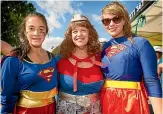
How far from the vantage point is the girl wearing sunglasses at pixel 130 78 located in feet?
7.14

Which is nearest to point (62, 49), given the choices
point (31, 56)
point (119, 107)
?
point (31, 56)

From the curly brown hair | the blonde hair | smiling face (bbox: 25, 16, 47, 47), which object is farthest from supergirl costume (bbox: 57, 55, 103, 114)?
the blonde hair

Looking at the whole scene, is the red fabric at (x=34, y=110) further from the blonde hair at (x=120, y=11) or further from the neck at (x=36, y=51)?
the blonde hair at (x=120, y=11)

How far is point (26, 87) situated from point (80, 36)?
0.73m

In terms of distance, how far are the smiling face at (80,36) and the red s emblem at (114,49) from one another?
242 mm

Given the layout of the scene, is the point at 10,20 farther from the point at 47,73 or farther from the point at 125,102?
the point at 125,102

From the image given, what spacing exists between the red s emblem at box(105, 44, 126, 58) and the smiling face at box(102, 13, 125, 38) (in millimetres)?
131

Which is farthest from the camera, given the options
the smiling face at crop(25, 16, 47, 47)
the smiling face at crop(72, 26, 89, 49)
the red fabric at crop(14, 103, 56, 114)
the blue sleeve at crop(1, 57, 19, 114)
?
the smiling face at crop(72, 26, 89, 49)

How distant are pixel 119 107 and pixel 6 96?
3.08ft

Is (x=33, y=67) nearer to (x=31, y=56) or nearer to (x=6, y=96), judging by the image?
(x=31, y=56)

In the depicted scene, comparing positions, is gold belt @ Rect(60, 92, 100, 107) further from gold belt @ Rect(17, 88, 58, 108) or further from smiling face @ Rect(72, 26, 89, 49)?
smiling face @ Rect(72, 26, 89, 49)

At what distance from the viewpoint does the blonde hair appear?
7.91 feet

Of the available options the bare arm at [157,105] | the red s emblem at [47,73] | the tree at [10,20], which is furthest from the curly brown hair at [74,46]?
the tree at [10,20]

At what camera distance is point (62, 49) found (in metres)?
2.61
